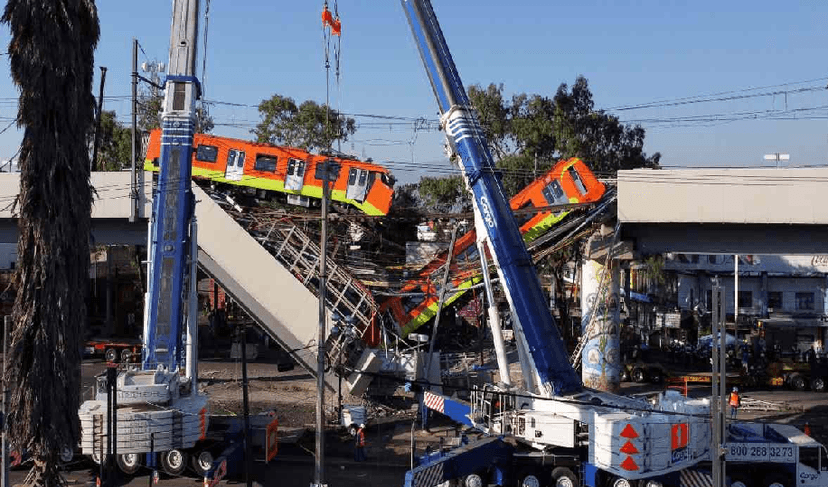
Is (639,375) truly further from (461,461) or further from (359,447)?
(461,461)

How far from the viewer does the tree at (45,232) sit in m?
14.0

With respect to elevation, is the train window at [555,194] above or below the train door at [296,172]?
below

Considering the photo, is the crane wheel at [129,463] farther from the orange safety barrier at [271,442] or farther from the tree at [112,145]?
the tree at [112,145]

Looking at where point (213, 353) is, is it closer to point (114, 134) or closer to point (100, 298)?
point (100, 298)

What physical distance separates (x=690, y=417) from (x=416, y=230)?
22651 mm

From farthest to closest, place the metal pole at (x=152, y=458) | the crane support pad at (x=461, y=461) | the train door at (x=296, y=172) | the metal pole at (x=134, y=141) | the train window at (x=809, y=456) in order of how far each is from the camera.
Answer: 1. the train door at (x=296, y=172)
2. the metal pole at (x=134, y=141)
3. the train window at (x=809, y=456)
4. the metal pole at (x=152, y=458)
5. the crane support pad at (x=461, y=461)

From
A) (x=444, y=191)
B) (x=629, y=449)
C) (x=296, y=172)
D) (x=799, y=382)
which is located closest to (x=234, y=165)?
(x=296, y=172)

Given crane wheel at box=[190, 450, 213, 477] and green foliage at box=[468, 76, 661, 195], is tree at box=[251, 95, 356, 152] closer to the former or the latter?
green foliage at box=[468, 76, 661, 195]

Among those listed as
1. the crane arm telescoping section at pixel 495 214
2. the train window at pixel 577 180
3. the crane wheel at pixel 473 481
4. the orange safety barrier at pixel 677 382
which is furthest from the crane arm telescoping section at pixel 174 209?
the orange safety barrier at pixel 677 382

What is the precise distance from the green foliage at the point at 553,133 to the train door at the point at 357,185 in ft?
56.7

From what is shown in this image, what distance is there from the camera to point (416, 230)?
42.5 metres

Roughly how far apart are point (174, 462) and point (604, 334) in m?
19.3

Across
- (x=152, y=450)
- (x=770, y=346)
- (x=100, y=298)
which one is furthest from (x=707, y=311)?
(x=152, y=450)

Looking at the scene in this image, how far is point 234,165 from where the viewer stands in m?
39.1
